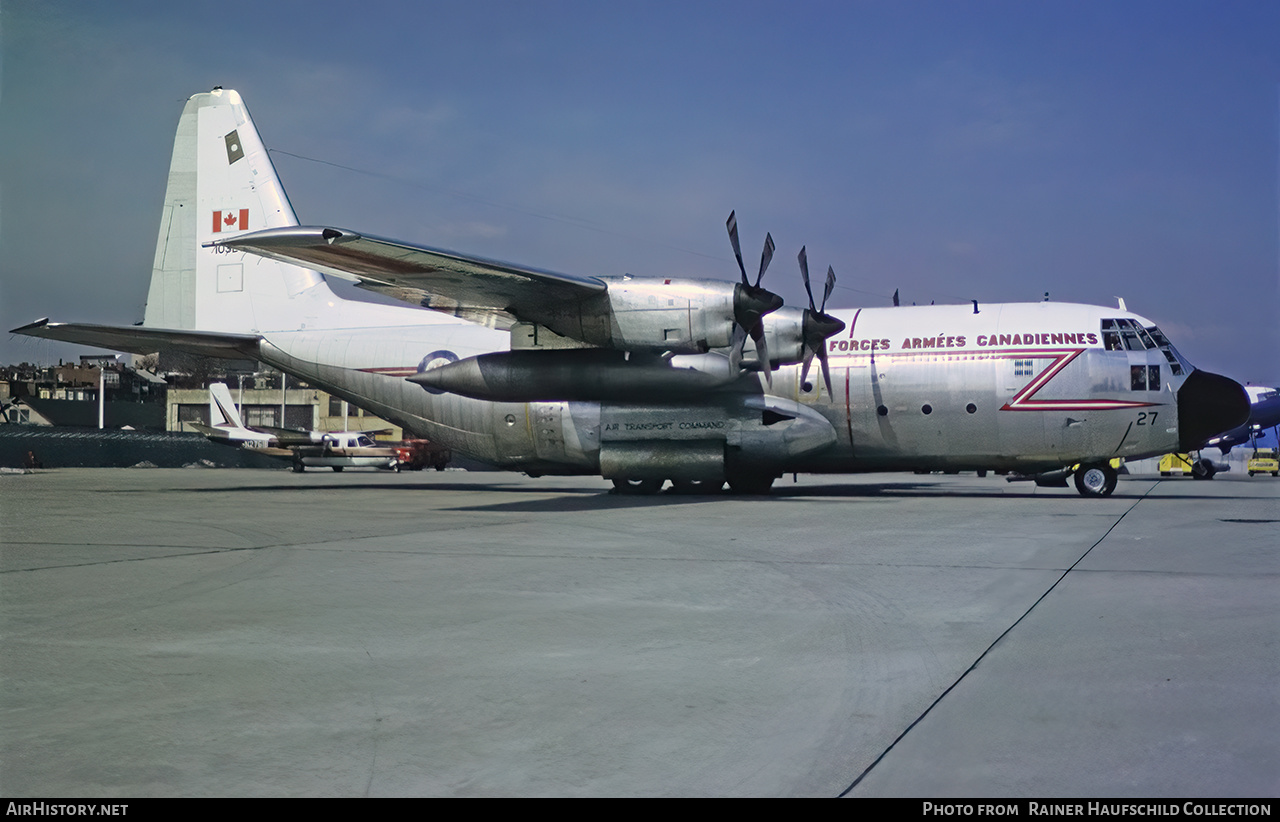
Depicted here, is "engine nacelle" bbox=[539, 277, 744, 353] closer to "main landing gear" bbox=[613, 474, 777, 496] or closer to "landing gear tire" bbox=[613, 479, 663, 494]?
"main landing gear" bbox=[613, 474, 777, 496]

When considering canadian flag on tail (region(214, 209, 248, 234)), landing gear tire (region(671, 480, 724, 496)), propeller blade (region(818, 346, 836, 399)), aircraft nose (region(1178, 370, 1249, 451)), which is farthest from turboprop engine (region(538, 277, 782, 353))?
canadian flag on tail (region(214, 209, 248, 234))

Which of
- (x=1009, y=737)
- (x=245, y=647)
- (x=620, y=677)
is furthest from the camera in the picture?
(x=245, y=647)

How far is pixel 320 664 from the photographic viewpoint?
17.6ft

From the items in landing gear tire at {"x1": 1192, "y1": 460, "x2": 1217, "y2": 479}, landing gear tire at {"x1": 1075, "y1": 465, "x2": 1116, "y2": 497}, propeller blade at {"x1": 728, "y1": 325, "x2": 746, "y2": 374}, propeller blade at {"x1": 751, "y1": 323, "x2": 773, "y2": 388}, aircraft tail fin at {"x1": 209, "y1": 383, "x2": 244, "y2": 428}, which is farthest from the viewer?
aircraft tail fin at {"x1": 209, "y1": 383, "x2": 244, "y2": 428}

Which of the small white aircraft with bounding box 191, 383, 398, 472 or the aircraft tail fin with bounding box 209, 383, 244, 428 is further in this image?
the aircraft tail fin with bounding box 209, 383, 244, 428

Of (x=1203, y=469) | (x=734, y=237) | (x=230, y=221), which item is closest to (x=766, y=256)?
(x=734, y=237)

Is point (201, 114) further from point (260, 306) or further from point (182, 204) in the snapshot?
point (260, 306)

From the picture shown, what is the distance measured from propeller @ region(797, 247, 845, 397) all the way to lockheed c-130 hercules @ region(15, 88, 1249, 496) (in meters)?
0.04

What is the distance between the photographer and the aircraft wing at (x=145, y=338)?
2072 centimetres

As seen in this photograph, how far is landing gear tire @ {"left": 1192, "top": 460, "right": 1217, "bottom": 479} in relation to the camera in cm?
4472

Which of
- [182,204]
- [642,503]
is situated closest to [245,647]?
[642,503]

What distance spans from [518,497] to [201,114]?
1329 cm

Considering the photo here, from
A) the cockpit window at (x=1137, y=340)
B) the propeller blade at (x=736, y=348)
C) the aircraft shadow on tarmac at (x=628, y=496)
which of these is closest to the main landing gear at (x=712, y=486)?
the aircraft shadow on tarmac at (x=628, y=496)

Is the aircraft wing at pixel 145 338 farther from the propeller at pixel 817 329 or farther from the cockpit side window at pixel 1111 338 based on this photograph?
the cockpit side window at pixel 1111 338
